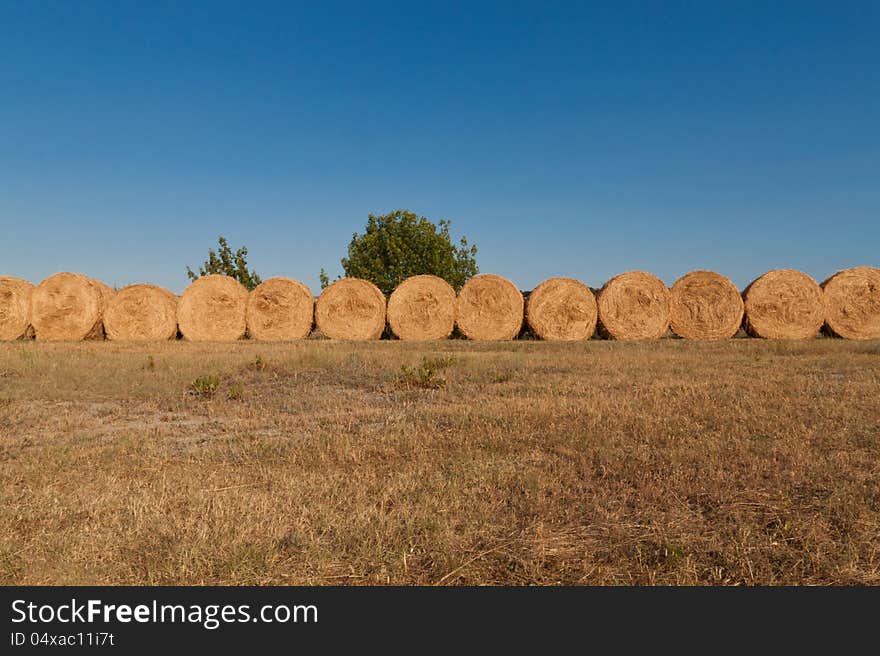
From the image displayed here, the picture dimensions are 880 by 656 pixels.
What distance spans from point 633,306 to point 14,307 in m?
19.3

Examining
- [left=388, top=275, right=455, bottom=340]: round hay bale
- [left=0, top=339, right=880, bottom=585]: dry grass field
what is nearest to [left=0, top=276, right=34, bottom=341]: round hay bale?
[left=388, top=275, right=455, bottom=340]: round hay bale

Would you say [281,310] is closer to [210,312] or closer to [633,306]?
[210,312]

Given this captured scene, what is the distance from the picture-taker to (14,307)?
781 inches

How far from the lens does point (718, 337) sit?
18953mm

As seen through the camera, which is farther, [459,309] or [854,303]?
[459,309]

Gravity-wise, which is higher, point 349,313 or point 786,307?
point 349,313

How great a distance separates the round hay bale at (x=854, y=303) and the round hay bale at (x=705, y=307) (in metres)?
2.83

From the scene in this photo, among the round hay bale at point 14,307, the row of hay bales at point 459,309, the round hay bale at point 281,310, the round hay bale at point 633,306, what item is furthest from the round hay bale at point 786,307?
the round hay bale at point 14,307

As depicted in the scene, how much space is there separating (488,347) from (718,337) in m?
7.48

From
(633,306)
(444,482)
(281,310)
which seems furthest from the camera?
(281,310)

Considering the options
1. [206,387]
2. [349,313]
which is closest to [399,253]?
[349,313]

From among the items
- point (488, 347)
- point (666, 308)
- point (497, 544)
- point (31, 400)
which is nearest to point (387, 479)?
point (497, 544)

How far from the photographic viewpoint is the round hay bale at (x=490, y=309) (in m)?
19.6

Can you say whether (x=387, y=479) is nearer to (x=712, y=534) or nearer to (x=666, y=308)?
(x=712, y=534)
